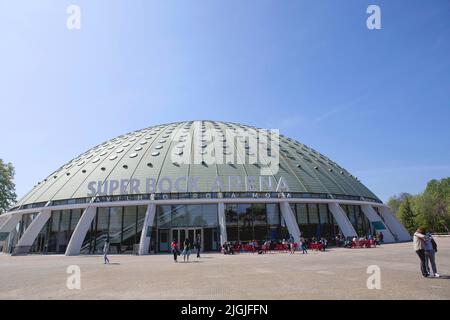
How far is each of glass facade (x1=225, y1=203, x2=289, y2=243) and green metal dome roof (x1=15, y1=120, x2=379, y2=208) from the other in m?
2.53

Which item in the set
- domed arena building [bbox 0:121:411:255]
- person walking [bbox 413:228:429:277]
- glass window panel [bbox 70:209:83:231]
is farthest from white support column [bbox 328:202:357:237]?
glass window panel [bbox 70:209:83:231]

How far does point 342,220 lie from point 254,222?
10.8 metres

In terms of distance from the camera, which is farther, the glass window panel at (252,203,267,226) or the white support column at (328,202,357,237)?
the white support column at (328,202,357,237)

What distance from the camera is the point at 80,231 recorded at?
31.3m

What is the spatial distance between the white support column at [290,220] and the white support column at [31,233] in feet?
90.9

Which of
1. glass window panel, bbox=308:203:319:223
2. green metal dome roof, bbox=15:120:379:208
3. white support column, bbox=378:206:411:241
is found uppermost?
green metal dome roof, bbox=15:120:379:208

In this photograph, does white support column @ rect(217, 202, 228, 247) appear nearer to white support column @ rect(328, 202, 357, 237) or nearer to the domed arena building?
the domed arena building

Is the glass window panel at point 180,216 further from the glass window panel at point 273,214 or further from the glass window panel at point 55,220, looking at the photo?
the glass window panel at point 55,220

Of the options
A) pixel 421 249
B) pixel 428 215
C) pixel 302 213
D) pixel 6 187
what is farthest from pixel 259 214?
pixel 428 215

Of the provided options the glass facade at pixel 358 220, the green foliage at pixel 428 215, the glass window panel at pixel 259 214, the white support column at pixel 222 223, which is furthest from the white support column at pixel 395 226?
the green foliage at pixel 428 215

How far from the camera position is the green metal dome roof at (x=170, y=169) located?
3509cm

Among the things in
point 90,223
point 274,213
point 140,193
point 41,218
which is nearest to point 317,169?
point 274,213

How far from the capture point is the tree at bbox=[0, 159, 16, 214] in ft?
189

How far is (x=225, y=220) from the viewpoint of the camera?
31438 millimetres
